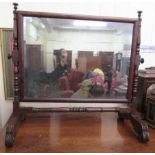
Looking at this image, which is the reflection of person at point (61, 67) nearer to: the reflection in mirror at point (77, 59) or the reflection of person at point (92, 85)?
the reflection in mirror at point (77, 59)

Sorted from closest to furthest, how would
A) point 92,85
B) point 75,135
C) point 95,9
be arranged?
point 75,135 < point 92,85 < point 95,9

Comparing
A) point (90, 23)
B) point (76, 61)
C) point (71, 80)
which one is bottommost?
point (71, 80)

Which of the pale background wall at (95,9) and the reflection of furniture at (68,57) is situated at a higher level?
the pale background wall at (95,9)

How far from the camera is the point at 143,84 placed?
0.94 m

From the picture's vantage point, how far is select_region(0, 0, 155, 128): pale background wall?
3.24ft

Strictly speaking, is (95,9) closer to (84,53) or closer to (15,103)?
(84,53)

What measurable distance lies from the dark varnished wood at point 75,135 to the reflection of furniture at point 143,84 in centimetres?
13

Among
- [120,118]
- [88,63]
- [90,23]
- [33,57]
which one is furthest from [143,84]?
[33,57]

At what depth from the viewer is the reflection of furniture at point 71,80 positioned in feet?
2.89

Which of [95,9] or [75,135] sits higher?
[95,9]

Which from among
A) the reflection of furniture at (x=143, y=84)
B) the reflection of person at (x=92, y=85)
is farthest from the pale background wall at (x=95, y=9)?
the reflection of person at (x=92, y=85)

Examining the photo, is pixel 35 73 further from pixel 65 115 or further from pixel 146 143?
pixel 146 143

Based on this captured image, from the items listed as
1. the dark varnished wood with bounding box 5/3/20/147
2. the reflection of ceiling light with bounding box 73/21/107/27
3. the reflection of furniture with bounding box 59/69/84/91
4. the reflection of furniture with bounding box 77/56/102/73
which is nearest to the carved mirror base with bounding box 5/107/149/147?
the dark varnished wood with bounding box 5/3/20/147

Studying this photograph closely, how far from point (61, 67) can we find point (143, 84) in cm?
48
